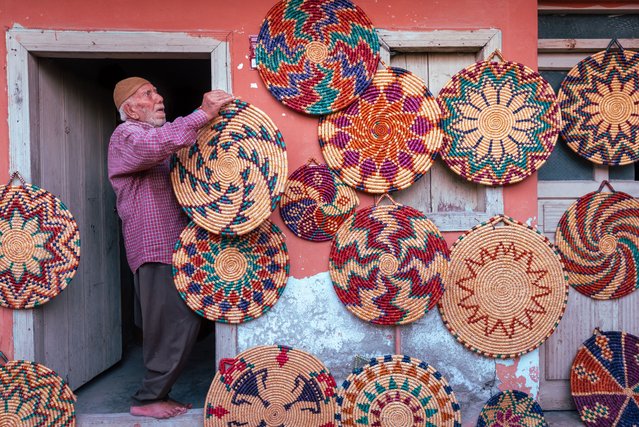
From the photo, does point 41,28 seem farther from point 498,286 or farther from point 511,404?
point 511,404

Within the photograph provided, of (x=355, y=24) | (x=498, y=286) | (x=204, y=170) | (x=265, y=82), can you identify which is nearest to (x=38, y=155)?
(x=204, y=170)

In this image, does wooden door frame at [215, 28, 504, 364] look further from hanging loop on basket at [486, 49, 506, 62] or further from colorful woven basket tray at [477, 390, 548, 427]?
colorful woven basket tray at [477, 390, 548, 427]

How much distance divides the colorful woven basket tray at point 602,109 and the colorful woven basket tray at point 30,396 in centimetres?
253

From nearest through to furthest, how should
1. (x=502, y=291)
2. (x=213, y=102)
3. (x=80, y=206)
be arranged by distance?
(x=213, y=102) → (x=502, y=291) → (x=80, y=206)

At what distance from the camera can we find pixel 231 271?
216cm

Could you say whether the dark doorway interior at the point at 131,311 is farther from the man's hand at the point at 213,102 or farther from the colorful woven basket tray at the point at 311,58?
the colorful woven basket tray at the point at 311,58

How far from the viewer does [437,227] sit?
2.23 metres

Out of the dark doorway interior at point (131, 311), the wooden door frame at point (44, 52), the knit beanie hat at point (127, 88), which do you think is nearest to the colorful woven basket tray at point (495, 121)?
the wooden door frame at point (44, 52)

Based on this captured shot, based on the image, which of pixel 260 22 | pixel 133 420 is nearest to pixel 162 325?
pixel 133 420

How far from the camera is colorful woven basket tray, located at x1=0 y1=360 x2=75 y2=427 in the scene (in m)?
2.10

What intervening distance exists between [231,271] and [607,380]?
1.77m

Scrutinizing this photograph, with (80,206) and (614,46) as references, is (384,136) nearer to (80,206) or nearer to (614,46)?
(614,46)

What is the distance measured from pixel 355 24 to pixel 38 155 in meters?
1.49

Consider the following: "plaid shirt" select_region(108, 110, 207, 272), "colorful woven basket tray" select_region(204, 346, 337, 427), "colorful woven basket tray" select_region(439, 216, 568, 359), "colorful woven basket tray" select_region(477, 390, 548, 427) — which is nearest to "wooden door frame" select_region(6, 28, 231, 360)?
"plaid shirt" select_region(108, 110, 207, 272)
